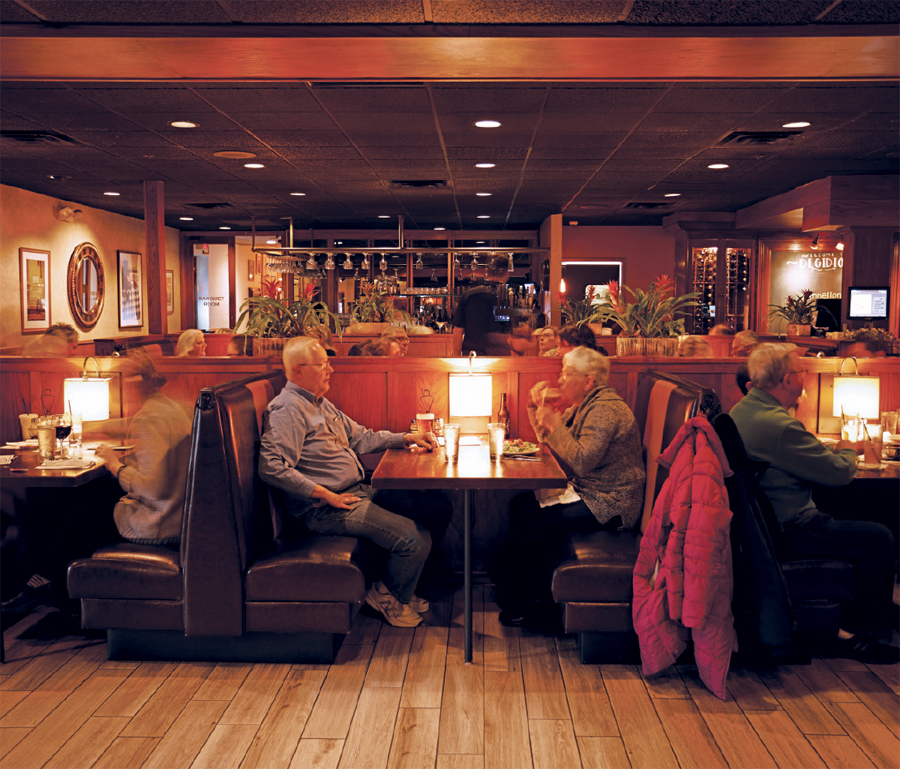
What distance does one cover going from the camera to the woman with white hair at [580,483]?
3.34 meters

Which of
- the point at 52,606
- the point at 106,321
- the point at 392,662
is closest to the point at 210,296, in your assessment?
the point at 106,321

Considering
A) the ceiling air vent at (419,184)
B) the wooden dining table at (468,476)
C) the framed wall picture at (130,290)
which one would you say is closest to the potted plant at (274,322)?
the wooden dining table at (468,476)

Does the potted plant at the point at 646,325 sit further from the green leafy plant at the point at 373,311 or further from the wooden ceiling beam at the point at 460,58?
the green leafy plant at the point at 373,311

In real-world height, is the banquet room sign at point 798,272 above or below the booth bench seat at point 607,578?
above

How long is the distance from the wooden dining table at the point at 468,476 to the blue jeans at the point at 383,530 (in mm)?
254

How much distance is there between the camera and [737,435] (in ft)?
9.59

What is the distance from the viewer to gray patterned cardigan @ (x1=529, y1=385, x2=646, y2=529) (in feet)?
10.9

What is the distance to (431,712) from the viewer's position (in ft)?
9.13

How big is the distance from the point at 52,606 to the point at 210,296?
1177cm

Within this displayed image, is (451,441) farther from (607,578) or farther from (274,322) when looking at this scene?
(274,322)

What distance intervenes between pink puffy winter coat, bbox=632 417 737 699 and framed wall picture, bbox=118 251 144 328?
1097 cm

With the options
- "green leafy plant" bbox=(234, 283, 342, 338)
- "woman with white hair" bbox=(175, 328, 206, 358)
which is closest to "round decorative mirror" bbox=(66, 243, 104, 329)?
"woman with white hair" bbox=(175, 328, 206, 358)

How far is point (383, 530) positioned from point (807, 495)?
185 centimetres

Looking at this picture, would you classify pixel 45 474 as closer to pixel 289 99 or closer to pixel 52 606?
pixel 52 606
